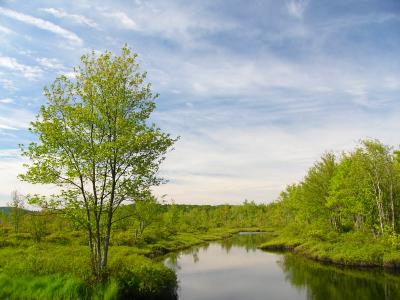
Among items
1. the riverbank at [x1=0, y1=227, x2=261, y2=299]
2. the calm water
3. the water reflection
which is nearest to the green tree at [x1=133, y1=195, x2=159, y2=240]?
the calm water

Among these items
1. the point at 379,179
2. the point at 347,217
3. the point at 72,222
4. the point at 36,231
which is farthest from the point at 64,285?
the point at 347,217

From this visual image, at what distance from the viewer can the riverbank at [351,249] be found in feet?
142

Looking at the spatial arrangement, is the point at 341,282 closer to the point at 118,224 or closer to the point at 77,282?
the point at 118,224

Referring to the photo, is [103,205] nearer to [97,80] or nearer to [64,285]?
[64,285]

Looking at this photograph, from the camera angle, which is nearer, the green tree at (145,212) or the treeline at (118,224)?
the treeline at (118,224)

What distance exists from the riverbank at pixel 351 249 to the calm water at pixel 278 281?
290cm

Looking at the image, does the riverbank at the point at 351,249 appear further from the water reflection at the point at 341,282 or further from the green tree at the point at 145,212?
the green tree at the point at 145,212

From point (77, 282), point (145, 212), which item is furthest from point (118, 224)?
point (145, 212)

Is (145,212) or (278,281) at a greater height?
(145,212)

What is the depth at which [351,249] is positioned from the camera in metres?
49.2

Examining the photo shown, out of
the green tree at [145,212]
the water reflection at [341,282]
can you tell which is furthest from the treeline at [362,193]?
the green tree at [145,212]

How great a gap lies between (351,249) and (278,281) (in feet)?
56.6

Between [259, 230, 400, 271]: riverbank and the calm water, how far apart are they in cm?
290

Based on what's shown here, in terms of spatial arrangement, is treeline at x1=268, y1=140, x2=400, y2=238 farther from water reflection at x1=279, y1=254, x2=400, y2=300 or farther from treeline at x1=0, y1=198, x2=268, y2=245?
treeline at x1=0, y1=198, x2=268, y2=245
